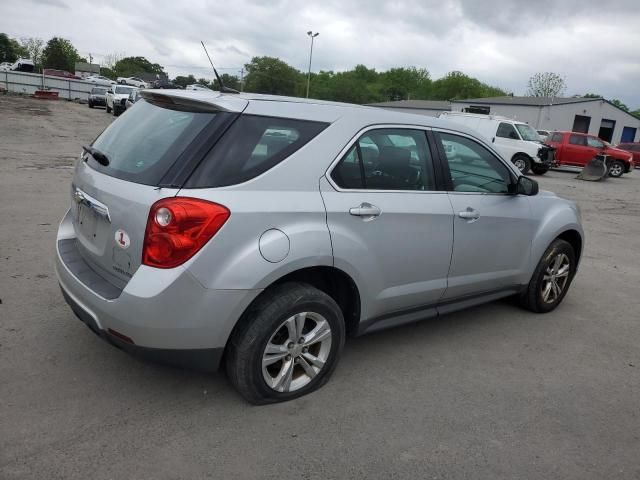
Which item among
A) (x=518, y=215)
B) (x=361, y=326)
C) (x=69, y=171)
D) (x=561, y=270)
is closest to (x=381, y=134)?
(x=361, y=326)

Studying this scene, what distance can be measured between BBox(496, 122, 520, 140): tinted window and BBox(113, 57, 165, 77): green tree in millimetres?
110018

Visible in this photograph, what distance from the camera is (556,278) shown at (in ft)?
16.1

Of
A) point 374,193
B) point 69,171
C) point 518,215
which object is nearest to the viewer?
point 374,193

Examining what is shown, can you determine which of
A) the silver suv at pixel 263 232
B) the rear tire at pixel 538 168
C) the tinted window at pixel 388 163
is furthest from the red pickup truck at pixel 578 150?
the tinted window at pixel 388 163

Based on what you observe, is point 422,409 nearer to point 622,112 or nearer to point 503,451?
point 503,451

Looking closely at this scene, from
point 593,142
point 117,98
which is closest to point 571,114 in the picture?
point 593,142

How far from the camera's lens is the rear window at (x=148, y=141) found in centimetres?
280

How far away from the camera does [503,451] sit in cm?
281

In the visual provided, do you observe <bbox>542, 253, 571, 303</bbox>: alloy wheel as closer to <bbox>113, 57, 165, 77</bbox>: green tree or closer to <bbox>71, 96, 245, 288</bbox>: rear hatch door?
<bbox>71, 96, 245, 288</bbox>: rear hatch door

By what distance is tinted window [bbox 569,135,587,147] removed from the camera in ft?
73.6

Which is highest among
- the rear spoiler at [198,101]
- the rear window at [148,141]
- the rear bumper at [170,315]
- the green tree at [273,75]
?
the green tree at [273,75]

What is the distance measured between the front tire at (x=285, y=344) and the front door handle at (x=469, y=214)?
1205 mm

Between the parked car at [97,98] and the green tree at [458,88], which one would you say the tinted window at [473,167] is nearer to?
the parked car at [97,98]

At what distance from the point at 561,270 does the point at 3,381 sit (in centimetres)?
446
